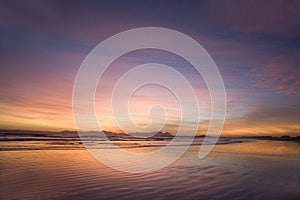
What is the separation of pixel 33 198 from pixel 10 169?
560 cm

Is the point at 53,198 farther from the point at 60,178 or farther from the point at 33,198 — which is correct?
the point at 60,178

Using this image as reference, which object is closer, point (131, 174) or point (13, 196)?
point (13, 196)

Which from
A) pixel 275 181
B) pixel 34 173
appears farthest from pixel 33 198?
pixel 275 181

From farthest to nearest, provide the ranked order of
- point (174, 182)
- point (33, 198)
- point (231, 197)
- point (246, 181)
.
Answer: point (246, 181) < point (174, 182) < point (231, 197) < point (33, 198)

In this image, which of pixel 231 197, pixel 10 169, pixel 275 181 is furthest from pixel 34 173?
pixel 275 181

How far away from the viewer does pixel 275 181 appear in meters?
10.5

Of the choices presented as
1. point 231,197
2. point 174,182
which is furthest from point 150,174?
point 231,197

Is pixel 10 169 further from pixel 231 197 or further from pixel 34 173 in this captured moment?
pixel 231 197

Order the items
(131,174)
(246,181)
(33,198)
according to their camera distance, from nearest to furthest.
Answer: (33,198), (246,181), (131,174)

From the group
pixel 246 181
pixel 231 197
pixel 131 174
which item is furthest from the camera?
pixel 131 174

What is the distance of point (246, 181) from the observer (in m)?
10.3

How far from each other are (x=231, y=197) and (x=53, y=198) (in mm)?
5021

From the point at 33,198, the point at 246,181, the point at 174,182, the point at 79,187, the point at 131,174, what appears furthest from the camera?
the point at 131,174

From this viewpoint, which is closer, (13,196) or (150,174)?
(13,196)
